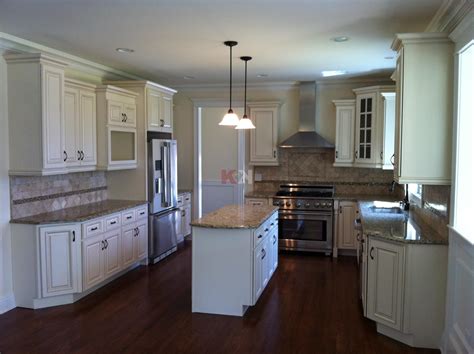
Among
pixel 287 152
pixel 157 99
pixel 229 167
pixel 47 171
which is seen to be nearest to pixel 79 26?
pixel 47 171

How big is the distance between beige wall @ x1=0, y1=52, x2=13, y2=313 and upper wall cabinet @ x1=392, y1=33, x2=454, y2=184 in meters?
3.57

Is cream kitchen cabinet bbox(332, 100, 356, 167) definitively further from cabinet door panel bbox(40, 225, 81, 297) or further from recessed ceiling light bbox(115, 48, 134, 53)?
cabinet door panel bbox(40, 225, 81, 297)

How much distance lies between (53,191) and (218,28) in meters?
2.63

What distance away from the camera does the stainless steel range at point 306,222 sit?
244 inches

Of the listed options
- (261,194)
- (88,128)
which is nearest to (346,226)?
(261,194)

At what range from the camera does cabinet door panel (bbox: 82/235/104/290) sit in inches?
173

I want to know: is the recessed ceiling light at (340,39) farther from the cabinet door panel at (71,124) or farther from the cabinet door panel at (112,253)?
the cabinet door panel at (112,253)

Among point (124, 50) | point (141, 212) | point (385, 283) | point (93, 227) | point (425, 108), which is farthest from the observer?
point (141, 212)

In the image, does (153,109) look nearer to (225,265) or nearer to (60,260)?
(60,260)

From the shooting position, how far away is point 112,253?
4895 millimetres

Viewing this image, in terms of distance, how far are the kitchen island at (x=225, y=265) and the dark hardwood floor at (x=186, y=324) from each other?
133mm

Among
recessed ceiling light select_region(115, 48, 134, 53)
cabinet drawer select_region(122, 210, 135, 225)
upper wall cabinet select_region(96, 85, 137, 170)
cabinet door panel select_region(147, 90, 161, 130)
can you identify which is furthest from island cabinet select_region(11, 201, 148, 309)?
recessed ceiling light select_region(115, 48, 134, 53)

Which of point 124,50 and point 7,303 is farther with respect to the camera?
point 124,50

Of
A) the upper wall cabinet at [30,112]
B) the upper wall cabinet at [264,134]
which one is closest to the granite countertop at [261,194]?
the upper wall cabinet at [264,134]
